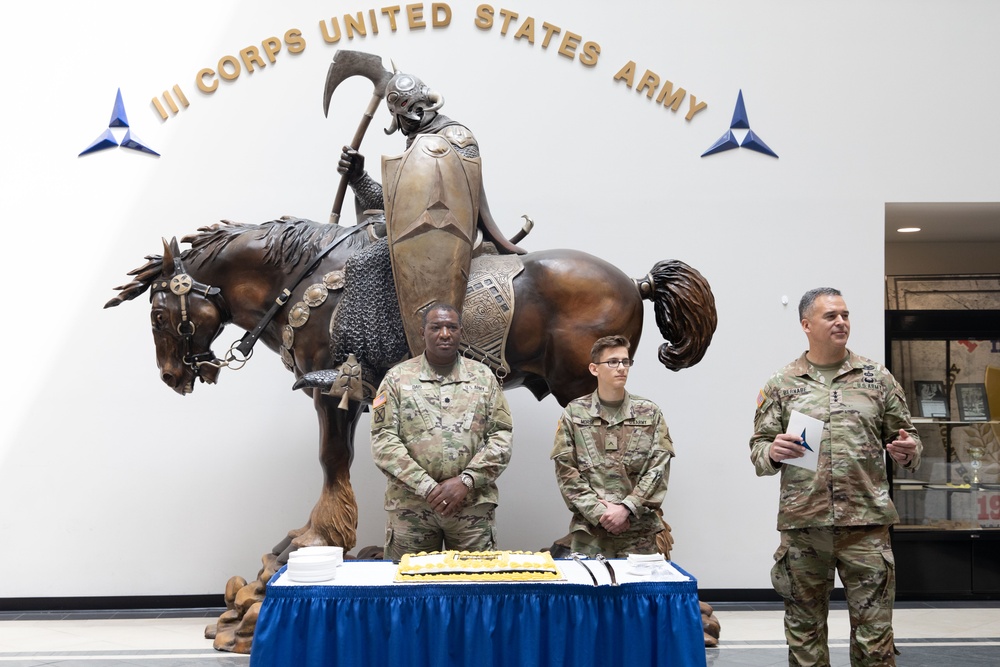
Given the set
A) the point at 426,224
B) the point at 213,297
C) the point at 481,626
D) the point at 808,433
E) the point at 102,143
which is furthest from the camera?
the point at 102,143

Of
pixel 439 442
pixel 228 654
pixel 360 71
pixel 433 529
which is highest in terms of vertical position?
pixel 360 71

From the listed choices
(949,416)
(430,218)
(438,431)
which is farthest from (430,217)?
(949,416)

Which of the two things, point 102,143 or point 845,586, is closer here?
point 845,586

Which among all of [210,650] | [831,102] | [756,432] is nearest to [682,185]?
[831,102]

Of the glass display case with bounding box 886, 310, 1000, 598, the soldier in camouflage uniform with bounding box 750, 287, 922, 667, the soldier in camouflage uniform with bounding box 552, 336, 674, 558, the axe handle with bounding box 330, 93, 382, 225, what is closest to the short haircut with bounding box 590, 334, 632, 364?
the soldier in camouflage uniform with bounding box 552, 336, 674, 558

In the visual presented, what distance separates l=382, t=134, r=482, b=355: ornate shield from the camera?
4207 mm

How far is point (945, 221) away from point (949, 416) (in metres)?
1.30

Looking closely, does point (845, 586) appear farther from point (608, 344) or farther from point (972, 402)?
point (972, 402)

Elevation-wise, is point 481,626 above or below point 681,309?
below

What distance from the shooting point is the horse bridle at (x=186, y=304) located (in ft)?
15.1

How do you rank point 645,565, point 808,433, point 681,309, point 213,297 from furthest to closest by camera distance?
point 213,297
point 681,309
point 808,433
point 645,565

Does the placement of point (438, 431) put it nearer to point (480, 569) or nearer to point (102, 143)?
point (480, 569)

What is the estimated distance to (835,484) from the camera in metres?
3.16

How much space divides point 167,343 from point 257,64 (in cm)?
191
